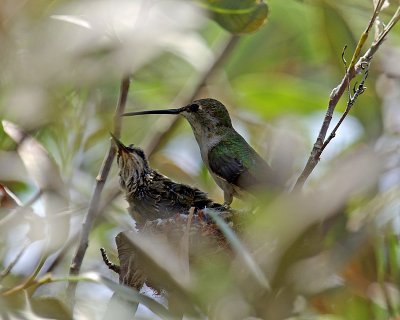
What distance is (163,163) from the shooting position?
13.4ft

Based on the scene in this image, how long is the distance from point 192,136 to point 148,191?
87 cm

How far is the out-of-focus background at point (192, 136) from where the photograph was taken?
1976mm

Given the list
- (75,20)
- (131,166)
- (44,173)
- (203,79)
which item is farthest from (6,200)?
(203,79)

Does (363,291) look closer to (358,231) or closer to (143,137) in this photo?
(358,231)

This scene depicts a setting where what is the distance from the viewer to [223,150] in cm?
432

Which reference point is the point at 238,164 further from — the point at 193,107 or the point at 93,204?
the point at 93,204

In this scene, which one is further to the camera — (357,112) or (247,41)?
(247,41)

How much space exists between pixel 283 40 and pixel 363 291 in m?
2.54

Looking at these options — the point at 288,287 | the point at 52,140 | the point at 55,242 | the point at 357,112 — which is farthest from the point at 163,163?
the point at 288,287

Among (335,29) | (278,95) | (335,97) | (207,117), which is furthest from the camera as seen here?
(207,117)

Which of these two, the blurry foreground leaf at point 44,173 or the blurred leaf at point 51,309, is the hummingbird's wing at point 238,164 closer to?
the blurry foreground leaf at point 44,173

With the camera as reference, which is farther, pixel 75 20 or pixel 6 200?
pixel 75 20

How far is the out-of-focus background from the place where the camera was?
1976 mm

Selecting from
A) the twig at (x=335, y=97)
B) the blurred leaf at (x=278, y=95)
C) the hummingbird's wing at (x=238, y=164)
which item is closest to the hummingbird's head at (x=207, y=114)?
the hummingbird's wing at (x=238, y=164)
